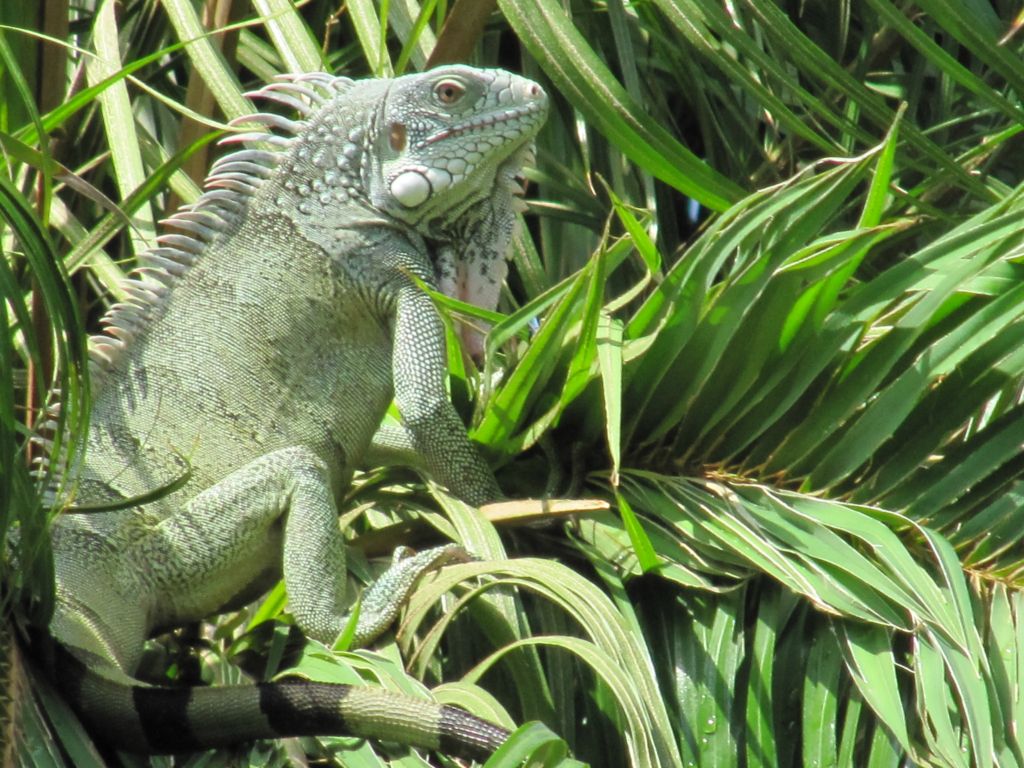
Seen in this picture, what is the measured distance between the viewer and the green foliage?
113 inches

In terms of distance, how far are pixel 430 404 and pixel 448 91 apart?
0.93 m

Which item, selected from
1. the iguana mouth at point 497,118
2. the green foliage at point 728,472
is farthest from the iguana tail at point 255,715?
the iguana mouth at point 497,118

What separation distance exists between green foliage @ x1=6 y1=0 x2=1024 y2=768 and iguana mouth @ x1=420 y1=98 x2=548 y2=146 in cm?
43

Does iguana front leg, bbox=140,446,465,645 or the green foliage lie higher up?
the green foliage

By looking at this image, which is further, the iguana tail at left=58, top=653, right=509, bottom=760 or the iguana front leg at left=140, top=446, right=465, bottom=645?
the iguana front leg at left=140, top=446, right=465, bottom=645

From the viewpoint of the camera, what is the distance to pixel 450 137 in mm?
4414

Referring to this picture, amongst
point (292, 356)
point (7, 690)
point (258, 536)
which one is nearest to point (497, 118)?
point (292, 356)

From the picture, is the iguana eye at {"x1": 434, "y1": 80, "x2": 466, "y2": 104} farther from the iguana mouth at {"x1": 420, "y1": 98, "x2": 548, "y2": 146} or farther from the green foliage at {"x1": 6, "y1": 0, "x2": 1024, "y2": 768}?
the green foliage at {"x1": 6, "y1": 0, "x2": 1024, "y2": 768}

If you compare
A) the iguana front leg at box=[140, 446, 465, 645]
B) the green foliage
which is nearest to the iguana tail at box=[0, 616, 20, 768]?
the green foliage

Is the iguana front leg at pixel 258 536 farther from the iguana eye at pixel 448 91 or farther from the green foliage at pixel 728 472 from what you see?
the iguana eye at pixel 448 91

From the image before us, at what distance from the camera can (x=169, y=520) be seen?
12.5 feet

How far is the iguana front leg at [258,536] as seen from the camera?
3.62 metres

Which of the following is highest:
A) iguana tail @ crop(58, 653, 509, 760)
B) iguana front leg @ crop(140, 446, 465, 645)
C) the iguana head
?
the iguana head

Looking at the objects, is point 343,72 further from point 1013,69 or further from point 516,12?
point 1013,69
